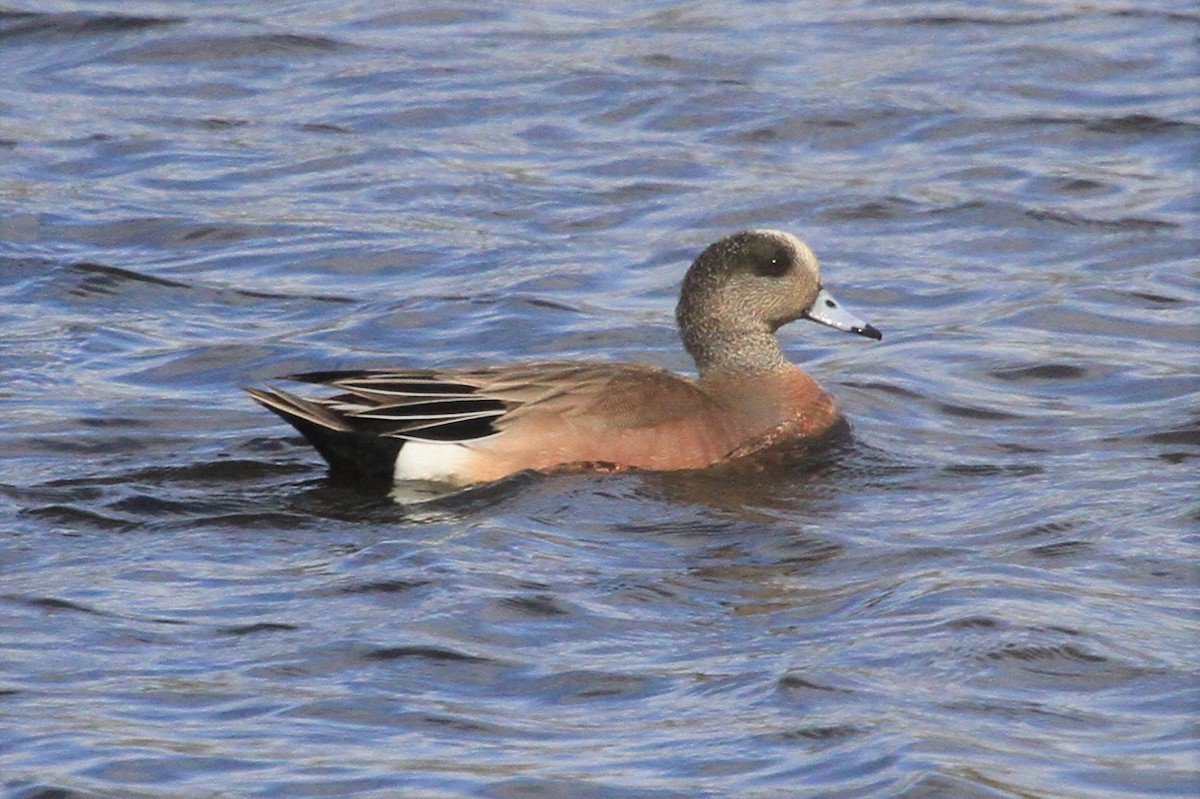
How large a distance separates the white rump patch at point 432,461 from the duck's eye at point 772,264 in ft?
4.51

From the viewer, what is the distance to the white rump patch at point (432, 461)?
7.67 meters

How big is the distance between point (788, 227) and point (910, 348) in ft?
5.24

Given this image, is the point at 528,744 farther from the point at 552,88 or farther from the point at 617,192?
the point at 552,88

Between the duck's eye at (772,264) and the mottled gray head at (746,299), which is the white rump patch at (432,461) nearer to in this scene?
the mottled gray head at (746,299)

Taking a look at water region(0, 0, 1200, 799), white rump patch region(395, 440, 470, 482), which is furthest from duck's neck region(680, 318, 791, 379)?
white rump patch region(395, 440, 470, 482)

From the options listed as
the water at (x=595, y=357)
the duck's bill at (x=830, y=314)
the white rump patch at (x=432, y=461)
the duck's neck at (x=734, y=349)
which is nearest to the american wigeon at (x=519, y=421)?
the white rump patch at (x=432, y=461)

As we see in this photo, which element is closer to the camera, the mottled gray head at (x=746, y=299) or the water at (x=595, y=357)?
the water at (x=595, y=357)

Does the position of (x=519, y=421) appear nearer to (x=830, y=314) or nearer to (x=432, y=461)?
(x=432, y=461)

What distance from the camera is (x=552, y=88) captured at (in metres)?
12.8

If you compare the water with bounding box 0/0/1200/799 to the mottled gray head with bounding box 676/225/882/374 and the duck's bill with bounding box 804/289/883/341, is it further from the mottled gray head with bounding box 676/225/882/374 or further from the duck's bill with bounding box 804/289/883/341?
the mottled gray head with bounding box 676/225/882/374

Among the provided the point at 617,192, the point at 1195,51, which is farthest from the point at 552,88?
the point at 1195,51

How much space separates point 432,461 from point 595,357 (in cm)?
184

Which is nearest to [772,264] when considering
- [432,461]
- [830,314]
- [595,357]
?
[830,314]

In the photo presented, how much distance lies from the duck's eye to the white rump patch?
4.51 ft
